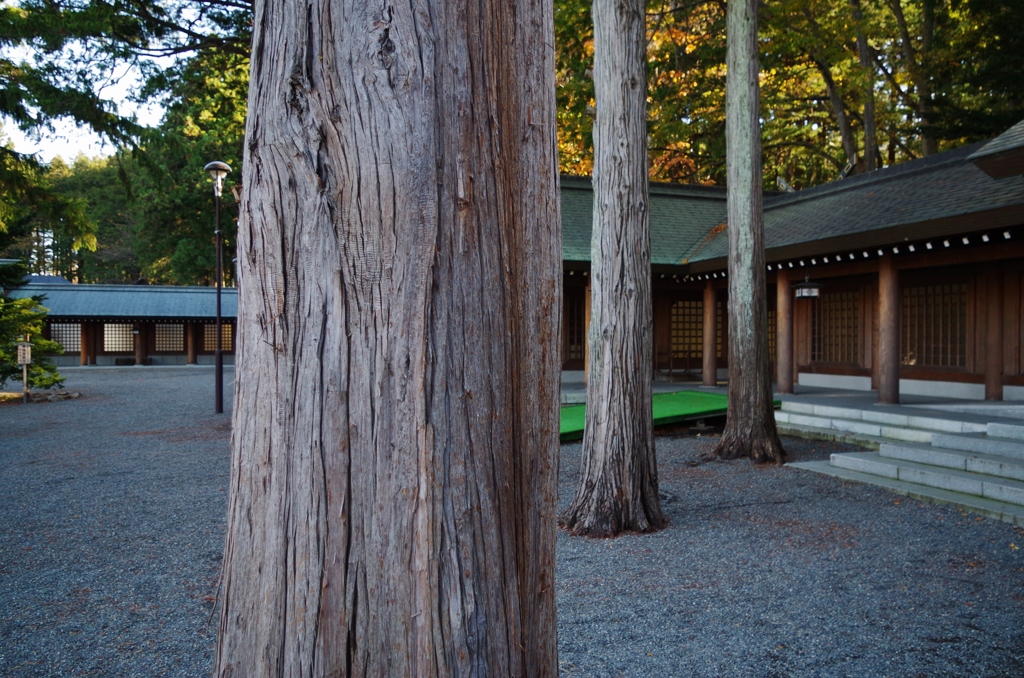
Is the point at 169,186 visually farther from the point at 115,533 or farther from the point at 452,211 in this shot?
the point at 452,211

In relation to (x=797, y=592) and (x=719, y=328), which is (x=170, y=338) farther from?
(x=797, y=592)

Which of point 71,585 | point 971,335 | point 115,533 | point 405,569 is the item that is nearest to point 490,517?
point 405,569

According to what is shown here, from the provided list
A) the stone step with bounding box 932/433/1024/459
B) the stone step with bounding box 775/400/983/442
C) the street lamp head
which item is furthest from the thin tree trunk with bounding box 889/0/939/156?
the street lamp head

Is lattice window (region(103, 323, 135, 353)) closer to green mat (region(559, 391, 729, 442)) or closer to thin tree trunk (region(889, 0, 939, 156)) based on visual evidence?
green mat (region(559, 391, 729, 442))

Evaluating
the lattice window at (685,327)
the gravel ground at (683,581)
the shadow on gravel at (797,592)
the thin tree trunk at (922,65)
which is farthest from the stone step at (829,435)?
the thin tree trunk at (922,65)

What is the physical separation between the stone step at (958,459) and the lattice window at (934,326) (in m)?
5.18

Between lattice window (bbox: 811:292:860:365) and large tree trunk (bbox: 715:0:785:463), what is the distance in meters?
7.02

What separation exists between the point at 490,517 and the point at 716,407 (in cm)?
1120

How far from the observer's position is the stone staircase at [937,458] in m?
6.79

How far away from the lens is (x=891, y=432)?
10.0 metres

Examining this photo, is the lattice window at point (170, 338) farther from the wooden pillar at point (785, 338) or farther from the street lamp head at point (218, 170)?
the wooden pillar at point (785, 338)

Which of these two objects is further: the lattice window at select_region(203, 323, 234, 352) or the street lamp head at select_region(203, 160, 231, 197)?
the lattice window at select_region(203, 323, 234, 352)

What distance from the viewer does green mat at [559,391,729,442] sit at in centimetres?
1074

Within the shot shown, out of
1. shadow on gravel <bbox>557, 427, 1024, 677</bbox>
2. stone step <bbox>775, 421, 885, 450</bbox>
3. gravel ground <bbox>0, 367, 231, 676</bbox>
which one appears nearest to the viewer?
shadow on gravel <bbox>557, 427, 1024, 677</bbox>
